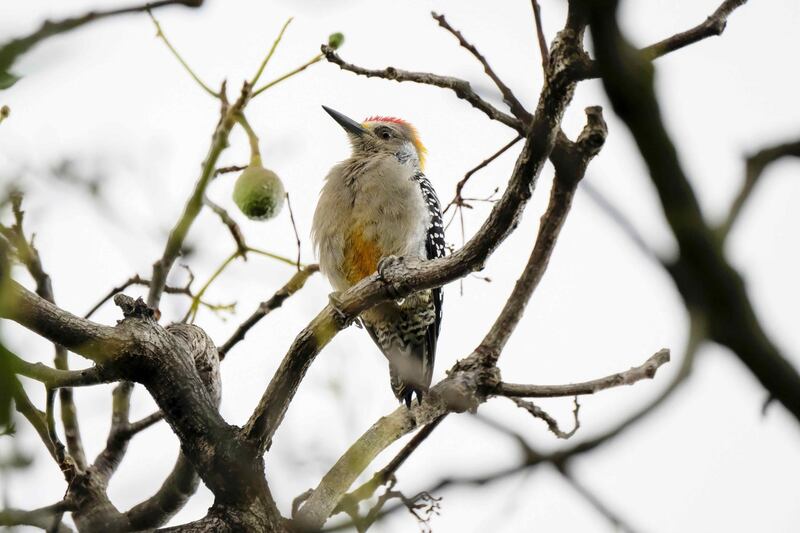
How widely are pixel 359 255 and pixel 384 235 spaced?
0.78 feet

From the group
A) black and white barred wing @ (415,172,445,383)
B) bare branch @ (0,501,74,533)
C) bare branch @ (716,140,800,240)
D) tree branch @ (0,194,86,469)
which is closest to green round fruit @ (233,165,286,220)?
tree branch @ (0,194,86,469)

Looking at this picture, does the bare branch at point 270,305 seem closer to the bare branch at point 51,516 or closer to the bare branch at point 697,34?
the bare branch at point 51,516

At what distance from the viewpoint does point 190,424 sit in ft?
11.3

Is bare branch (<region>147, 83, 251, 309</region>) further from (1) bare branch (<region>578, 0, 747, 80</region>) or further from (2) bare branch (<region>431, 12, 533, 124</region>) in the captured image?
(1) bare branch (<region>578, 0, 747, 80</region>)

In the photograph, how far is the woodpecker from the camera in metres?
6.45

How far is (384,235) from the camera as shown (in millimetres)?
6430

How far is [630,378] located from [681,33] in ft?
6.16

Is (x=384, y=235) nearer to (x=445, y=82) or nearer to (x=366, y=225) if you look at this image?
(x=366, y=225)

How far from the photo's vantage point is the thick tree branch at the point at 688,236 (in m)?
0.99

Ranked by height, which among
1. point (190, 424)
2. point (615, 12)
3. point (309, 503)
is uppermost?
point (190, 424)

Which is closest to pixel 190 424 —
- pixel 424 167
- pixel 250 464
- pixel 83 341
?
pixel 250 464

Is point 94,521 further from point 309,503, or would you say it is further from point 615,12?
point 615,12

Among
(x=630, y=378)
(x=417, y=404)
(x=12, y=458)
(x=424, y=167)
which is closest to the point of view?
(x=12, y=458)

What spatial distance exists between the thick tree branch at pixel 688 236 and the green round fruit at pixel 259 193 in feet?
9.43
